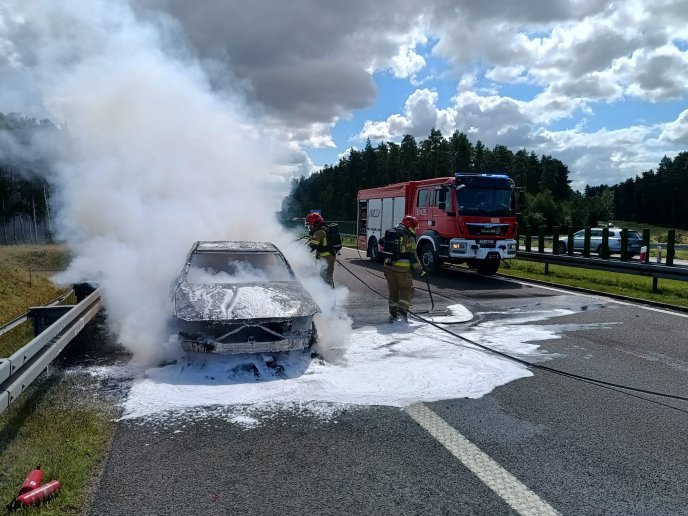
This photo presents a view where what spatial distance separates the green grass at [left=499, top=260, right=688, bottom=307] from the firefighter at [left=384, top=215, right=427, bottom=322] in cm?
543

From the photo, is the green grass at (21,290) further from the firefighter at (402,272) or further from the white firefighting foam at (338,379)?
the firefighter at (402,272)

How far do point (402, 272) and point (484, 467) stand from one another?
5.32 m

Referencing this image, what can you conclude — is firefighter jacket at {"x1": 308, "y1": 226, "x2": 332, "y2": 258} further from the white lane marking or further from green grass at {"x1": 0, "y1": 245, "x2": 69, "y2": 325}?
the white lane marking

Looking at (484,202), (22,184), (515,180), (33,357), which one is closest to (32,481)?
(33,357)

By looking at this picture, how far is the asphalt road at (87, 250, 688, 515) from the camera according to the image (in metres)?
3.01

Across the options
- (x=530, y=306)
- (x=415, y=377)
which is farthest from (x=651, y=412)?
(x=530, y=306)

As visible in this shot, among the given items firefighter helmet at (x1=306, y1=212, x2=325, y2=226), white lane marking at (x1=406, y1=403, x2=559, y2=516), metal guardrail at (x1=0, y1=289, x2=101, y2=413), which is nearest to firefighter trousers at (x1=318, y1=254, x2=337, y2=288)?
firefighter helmet at (x1=306, y1=212, x2=325, y2=226)

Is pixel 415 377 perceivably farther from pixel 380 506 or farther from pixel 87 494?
pixel 87 494

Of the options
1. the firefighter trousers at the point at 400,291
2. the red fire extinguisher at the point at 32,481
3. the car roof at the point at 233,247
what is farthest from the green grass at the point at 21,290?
the red fire extinguisher at the point at 32,481

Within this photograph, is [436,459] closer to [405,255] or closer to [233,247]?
[233,247]

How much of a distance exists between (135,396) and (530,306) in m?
7.65

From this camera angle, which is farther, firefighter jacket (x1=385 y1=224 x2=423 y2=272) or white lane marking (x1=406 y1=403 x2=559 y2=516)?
firefighter jacket (x1=385 y1=224 x2=423 y2=272)

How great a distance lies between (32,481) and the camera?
305 centimetres

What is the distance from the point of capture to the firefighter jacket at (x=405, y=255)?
861cm
